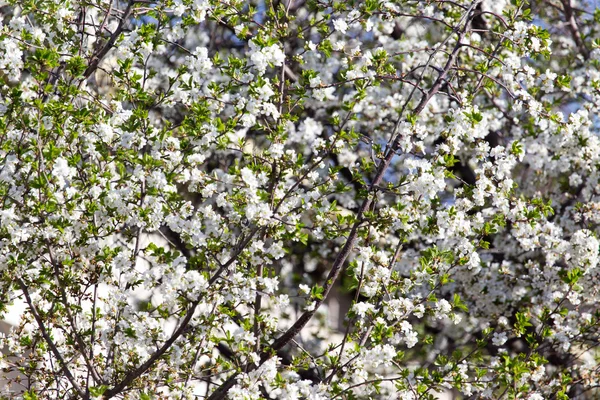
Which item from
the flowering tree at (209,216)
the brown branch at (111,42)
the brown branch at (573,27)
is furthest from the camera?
the brown branch at (573,27)

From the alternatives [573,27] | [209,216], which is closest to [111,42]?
[209,216]

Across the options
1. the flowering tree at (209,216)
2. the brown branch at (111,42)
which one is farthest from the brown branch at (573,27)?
the brown branch at (111,42)

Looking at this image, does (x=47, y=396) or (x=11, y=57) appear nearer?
(x=11, y=57)

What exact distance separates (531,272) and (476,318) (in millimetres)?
745

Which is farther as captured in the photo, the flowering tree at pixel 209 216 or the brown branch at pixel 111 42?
the brown branch at pixel 111 42

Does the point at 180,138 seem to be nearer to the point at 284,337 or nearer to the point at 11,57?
the point at 11,57

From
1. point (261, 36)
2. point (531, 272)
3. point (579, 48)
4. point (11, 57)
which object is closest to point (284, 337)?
point (261, 36)

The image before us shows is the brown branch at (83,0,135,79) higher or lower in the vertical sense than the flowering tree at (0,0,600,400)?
higher

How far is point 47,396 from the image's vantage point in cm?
434

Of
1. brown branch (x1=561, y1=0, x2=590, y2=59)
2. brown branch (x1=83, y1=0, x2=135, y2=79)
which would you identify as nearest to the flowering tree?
brown branch (x1=83, y1=0, x2=135, y2=79)

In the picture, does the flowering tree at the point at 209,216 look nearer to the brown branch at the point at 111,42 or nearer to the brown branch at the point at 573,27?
the brown branch at the point at 111,42

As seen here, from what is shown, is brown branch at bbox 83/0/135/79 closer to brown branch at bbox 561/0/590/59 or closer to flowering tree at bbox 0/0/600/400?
flowering tree at bbox 0/0/600/400

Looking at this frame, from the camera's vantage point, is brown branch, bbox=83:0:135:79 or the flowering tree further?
brown branch, bbox=83:0:135:79

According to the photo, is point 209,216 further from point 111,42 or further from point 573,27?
point 573,27
